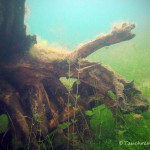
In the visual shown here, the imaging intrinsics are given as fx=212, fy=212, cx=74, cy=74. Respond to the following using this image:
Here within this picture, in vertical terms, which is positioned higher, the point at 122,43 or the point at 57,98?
the point at 122,43

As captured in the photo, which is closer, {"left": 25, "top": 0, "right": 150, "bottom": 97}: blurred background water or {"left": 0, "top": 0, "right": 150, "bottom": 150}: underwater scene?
{"left": 0, "top": 0, "right": 150, "bottom": 150}: underwater scene

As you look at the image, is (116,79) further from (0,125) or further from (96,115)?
(0,125)

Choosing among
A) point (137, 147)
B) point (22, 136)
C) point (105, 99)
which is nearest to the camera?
point (137, 147)

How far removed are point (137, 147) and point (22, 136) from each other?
7.81ft

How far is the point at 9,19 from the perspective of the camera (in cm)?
545

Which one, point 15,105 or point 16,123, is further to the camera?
point 15,105

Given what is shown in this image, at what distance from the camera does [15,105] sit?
4996 mm

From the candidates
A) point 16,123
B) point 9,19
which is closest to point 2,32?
point 9,19

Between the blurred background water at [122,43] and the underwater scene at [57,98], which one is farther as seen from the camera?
the blurred background water at [122,43]

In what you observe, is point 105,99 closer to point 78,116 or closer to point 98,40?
point 78,116

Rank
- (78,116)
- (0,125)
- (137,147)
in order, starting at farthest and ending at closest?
(78,116), (0,125), (137,147)

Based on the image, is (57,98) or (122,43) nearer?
(57,98)

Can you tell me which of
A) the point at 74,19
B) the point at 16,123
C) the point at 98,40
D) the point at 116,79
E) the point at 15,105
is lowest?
the point at 16,123

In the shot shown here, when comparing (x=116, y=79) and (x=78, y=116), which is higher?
(x=116, y=79)
